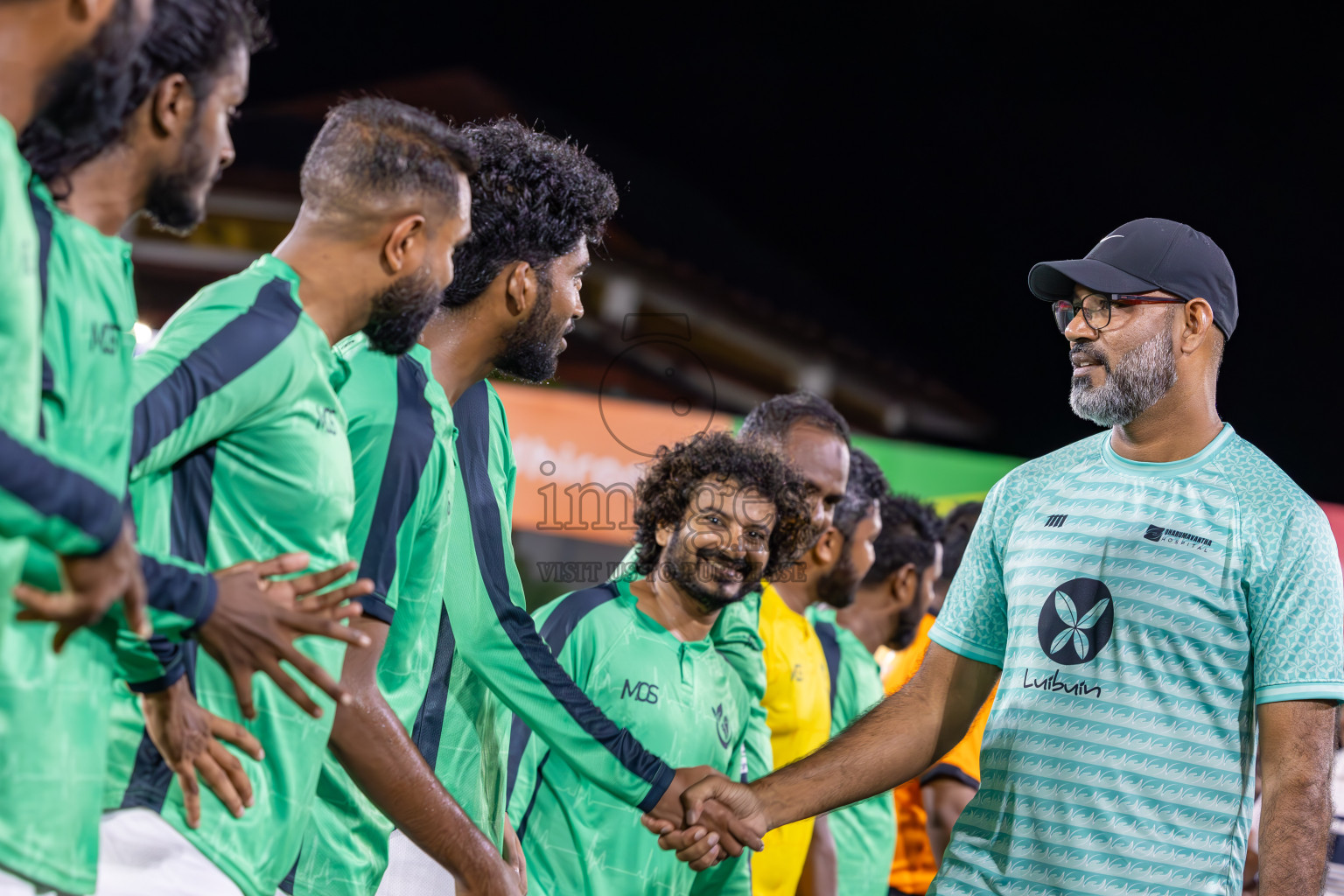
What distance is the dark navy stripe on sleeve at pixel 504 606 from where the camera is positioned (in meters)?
2.69

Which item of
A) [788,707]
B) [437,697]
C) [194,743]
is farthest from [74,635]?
[788,707]

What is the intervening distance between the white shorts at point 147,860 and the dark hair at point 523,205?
51.7 inches

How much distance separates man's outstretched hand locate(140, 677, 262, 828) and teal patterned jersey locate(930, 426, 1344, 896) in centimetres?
159

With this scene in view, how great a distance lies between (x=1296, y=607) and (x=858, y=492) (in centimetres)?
294

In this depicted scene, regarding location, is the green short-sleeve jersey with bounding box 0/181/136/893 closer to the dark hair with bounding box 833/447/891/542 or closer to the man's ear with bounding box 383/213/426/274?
the man's ear with bounding box 383/213/426/274

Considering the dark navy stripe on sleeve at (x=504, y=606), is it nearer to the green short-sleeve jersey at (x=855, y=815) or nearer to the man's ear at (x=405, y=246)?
the man's ear at (x=405, y=246)

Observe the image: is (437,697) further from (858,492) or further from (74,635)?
(858,492)

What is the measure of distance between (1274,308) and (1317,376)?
29.7 inches

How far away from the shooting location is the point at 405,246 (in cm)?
200

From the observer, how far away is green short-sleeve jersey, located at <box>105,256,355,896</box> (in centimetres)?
163

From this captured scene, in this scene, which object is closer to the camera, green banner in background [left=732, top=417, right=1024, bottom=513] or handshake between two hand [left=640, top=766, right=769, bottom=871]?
handshake between two hand [left=640, top=766, right=769, bottom=871]

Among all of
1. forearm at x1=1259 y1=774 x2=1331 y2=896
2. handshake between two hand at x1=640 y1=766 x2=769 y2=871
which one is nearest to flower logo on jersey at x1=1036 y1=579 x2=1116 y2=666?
forearm at x1=1259 y1=774 x2=1331 y2=896

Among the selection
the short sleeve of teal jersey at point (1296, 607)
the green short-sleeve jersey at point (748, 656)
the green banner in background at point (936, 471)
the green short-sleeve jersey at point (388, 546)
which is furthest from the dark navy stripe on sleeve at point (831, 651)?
the green banner in background at point (936, 471)

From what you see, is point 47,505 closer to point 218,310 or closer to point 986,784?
point 218,310
